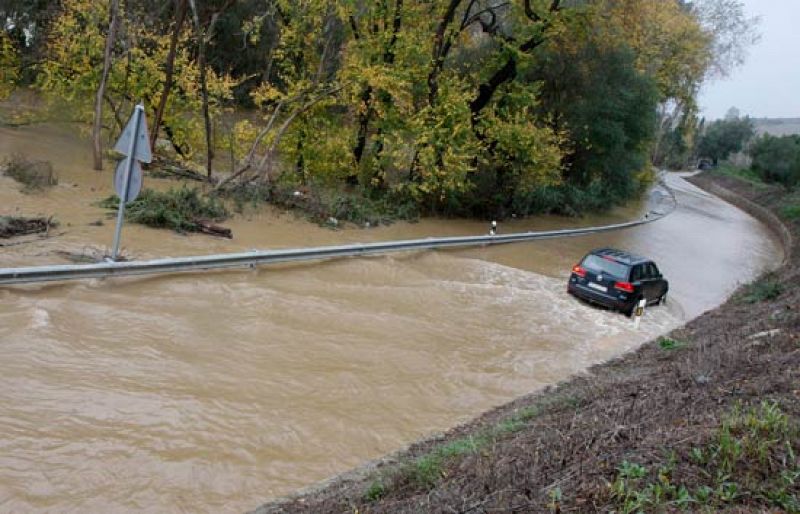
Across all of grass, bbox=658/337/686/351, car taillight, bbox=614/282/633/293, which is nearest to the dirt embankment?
grass, bbox=658/337/686/351

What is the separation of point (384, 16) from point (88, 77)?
Answer: 1115 centimetres

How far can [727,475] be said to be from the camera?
4.34m

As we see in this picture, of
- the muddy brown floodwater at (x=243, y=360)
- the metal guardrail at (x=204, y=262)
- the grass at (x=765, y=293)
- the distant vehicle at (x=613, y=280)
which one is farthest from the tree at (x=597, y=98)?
the muddy brown floodwater at (x=243, y=360)

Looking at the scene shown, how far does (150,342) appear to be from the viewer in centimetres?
919

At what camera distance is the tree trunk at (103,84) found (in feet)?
67.3

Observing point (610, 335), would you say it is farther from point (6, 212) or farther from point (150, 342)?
point (6, 212)

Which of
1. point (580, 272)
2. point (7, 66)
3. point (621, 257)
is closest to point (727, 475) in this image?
point (580, 272)

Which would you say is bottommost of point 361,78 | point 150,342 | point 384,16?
point 150,342

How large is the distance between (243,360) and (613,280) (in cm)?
1067

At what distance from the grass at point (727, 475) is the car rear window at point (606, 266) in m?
11.8

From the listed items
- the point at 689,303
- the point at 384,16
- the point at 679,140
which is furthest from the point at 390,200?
the point at 679,140

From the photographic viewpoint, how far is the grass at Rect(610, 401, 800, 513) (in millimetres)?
4094

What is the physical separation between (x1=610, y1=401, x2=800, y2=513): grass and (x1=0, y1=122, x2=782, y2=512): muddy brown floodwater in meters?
3.54

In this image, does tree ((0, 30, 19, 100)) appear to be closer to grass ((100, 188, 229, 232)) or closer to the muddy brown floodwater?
the muddy brown floodwater
